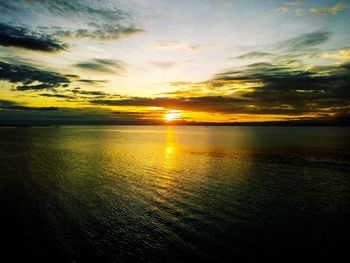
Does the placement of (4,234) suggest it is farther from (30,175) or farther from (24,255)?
(30,175)

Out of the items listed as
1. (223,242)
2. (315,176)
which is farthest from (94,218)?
(315,176)

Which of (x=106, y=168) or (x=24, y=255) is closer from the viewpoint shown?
(x=24, y=255)

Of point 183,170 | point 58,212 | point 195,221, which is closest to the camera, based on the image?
point 195,221

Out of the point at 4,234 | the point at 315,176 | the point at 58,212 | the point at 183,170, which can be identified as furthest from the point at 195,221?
the point at 315,176

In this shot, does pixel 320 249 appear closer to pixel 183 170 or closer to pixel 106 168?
pixel 183 170

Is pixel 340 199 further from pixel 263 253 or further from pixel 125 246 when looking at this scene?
pixel 125 246

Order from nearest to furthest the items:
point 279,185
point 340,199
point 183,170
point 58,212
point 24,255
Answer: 1. point 24,255
2. point 58,212
3. point 340,199
4. point 279,185
5. point 183,170

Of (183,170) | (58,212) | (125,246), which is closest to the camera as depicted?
(125,246)

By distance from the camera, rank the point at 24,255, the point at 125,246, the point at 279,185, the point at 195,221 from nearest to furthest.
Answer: the point at 24,255, the point at 125,246, the point at 195,221, the point at 279,185

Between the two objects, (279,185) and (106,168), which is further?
(106,168)
